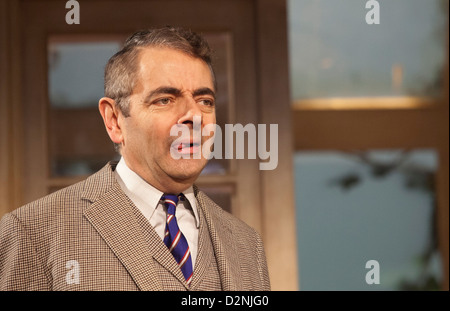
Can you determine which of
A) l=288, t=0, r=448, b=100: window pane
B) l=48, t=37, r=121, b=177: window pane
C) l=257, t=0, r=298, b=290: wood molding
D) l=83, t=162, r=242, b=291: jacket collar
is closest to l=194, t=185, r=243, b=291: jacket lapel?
l=83, t=162, r=242, b=291: jacket collar

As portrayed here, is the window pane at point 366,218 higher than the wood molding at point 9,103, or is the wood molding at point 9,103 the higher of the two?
the wood molding at point 9,103

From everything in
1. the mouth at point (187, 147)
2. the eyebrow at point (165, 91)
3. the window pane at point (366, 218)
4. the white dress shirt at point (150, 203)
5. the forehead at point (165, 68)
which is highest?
the forehead at point (165, 68)

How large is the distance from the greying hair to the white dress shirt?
0.10m

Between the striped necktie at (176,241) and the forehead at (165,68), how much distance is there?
0.57 ft

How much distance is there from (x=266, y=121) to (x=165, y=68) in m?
0.63

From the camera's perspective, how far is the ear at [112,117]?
0.97 metres

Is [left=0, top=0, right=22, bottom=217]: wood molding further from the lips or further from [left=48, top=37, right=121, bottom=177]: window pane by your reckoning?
the lips

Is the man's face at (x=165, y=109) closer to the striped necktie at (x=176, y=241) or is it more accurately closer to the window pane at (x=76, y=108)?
the striped necktie at (x=176, y=241)

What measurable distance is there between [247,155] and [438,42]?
623mm

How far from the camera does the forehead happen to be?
3.04 ft

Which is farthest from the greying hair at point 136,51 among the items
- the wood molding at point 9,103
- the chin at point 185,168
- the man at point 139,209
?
the wood molding at point 9,103

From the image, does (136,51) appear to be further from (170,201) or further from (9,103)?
(9,103)

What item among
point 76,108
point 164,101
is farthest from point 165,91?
point 76,108

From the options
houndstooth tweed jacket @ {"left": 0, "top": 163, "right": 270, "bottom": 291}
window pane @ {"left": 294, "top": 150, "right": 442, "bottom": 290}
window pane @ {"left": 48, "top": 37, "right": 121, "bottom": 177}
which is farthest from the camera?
window pane @ {"left": 294, "top": 150, "right": 442, "bottom": 290}
